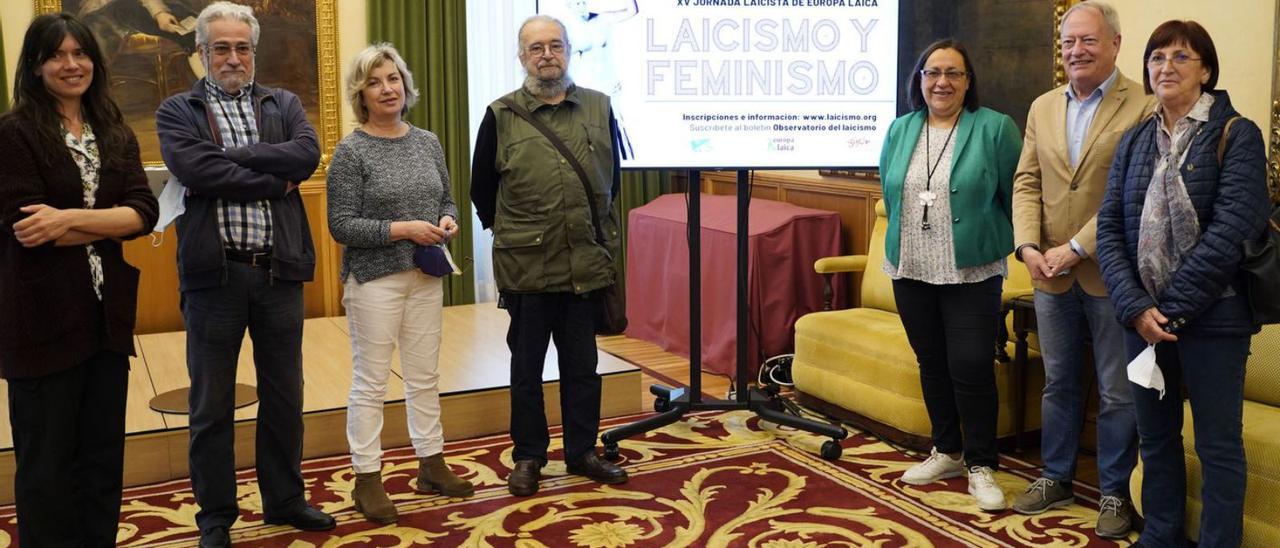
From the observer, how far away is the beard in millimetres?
3455

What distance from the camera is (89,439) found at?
8.75 ft

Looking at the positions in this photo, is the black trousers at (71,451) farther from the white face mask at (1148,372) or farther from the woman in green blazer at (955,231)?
the white face mask at (1148,372)

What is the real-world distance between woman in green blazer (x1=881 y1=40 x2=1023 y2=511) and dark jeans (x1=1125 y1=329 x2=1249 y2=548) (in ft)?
1.94

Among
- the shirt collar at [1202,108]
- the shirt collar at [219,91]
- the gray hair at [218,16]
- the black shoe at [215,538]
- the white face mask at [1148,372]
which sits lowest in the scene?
the black shoe at [215,538]

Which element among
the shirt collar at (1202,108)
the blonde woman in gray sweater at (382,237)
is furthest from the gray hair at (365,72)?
the shirt collar at (1202,108)

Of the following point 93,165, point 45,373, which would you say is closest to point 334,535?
point 45,373

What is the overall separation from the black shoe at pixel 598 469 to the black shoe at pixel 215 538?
1116 millimetres

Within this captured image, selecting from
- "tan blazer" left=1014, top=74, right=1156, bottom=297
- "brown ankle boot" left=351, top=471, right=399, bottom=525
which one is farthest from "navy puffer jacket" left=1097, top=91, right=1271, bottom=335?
"brown ankle boot" left=351, top=471, right=399, bottom=525

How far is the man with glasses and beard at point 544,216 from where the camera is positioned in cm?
345

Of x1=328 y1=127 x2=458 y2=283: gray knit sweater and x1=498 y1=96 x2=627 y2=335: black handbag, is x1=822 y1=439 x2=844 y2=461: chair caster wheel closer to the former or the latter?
x1=498 y1=96 x2=627 y2=335: black handbag

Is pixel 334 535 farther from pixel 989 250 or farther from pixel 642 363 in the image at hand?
pixel 642 363

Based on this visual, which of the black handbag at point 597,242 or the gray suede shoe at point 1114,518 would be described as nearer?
the gray suede shoe at point 1114,518

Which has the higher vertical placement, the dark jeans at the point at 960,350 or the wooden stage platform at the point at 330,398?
the dark jeans at the point at 960,350

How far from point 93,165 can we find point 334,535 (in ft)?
4.15
